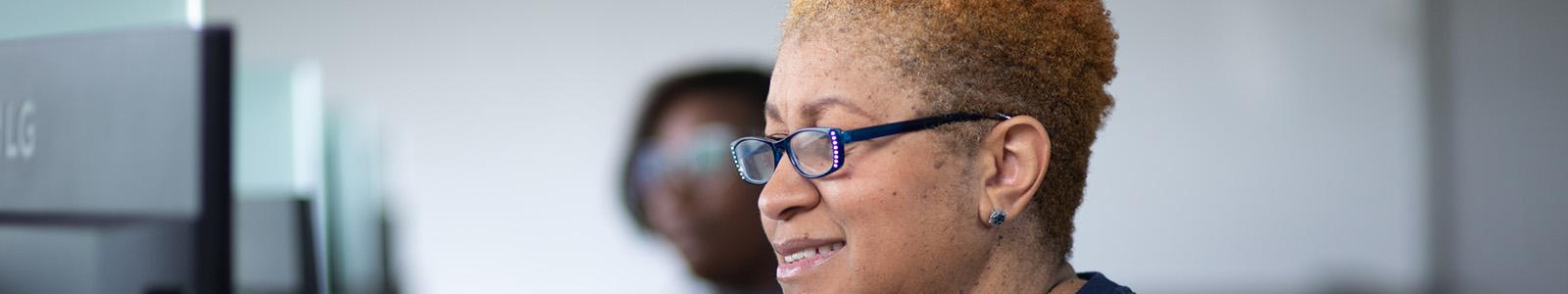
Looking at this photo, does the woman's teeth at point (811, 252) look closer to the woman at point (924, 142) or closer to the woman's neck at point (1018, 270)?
the woman at point (924, 142)

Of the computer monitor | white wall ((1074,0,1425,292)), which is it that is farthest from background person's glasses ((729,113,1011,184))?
white wall ((1074,0,1425,292))

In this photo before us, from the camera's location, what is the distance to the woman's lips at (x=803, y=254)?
1124mm

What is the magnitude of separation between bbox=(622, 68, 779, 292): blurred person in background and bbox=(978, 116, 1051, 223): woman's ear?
1.24 m

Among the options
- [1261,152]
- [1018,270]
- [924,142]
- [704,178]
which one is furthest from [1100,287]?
[1261,152]

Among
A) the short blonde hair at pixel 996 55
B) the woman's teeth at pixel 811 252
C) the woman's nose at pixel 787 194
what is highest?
the short blonde hair at pixel 996 55

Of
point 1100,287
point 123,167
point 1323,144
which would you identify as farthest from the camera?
point 1323,144

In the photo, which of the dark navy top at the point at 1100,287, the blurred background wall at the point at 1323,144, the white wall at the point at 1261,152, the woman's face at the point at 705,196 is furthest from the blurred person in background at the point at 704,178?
the dark navy top at the point at 1100,287

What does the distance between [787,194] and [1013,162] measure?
19cm

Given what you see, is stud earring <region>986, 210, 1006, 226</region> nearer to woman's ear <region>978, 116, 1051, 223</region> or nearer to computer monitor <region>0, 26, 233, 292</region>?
woman's ear <region>978, 116, 1051, 223</region>

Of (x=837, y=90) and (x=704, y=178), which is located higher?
(x=837, y=90)

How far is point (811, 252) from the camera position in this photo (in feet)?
3.75

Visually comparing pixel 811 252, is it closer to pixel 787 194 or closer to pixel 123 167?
pixel 787 194

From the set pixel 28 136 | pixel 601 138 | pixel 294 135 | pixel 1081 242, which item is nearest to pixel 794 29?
pixel 28 136

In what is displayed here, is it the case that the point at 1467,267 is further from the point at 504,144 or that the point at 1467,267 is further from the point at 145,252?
the point at 145,252
